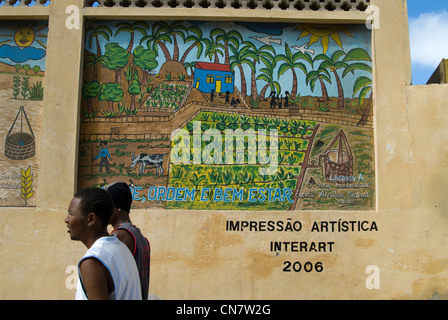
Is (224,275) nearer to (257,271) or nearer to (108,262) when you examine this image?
(257,271)

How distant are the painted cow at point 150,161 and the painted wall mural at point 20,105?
157cm

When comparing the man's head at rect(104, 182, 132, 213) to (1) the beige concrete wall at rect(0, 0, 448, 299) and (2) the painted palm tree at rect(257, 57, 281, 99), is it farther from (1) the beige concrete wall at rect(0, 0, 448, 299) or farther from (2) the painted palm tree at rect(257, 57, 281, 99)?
(2) the painted palm tree at rect(257, 57, 281, 99)

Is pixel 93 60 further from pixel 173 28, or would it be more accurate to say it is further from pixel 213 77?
pixel 213 77

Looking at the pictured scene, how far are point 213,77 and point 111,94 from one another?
163 centimetres

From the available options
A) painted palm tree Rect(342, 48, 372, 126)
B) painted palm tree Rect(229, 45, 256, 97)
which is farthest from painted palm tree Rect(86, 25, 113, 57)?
painted palm tree Rect(342, 48, 372, 126)

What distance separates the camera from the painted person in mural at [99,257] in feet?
7.86

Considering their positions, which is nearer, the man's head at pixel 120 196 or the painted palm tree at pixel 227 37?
the man's head at pixel 120 196

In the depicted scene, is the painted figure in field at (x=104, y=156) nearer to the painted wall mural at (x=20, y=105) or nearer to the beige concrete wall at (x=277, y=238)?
the beige concrete wall at (x=277, y=238)

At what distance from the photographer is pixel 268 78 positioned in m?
7.48

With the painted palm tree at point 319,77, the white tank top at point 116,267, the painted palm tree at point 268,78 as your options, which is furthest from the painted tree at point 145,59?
the white tank top at point 116,267

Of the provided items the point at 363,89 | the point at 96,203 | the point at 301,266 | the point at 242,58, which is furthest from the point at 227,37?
the point at 96,203

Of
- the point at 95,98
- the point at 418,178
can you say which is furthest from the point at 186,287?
the point at 418,178

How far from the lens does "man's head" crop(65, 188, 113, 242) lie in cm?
269

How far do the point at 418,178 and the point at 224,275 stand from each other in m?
3.21
